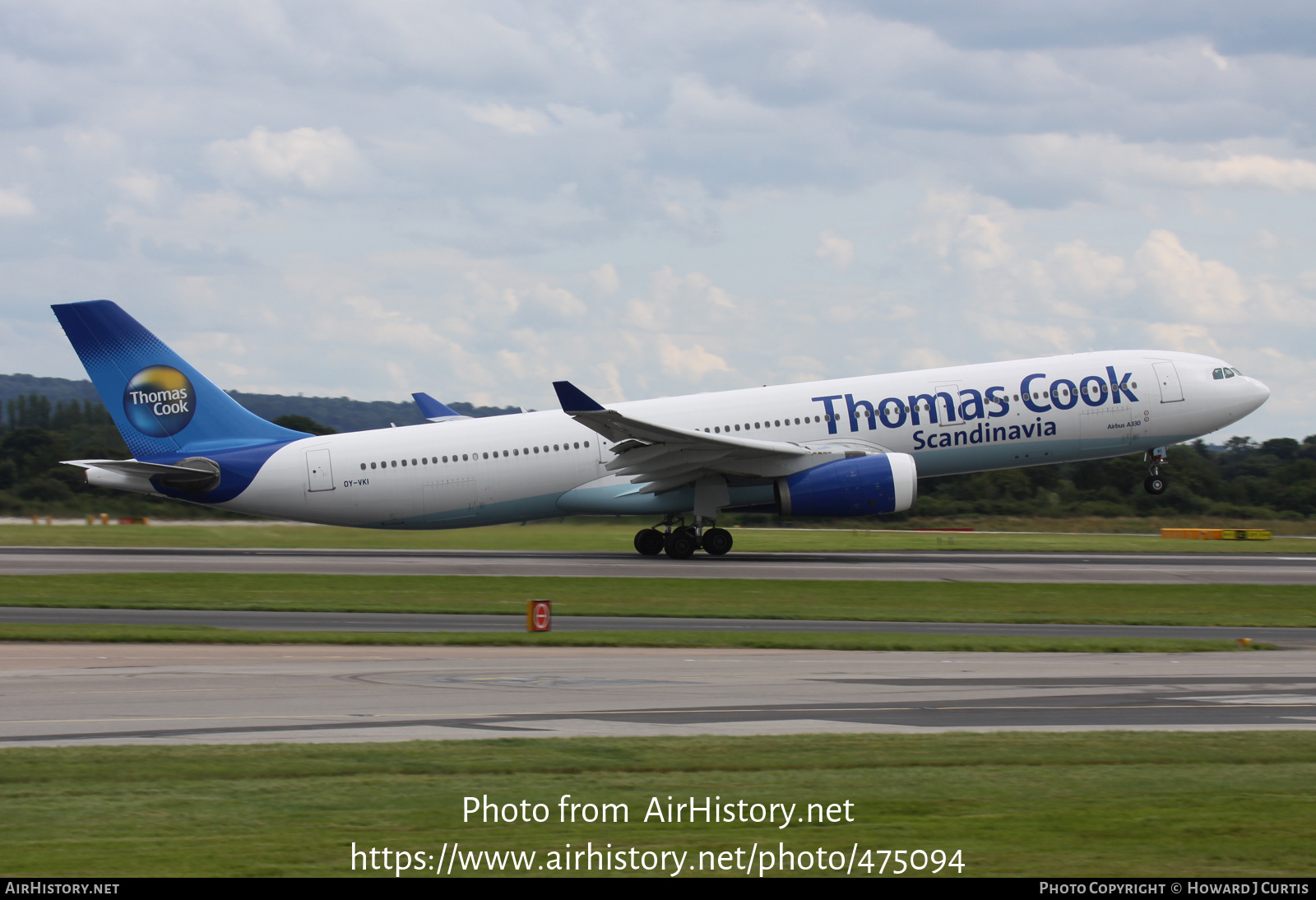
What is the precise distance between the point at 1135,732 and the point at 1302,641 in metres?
11.2

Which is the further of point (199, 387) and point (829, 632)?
point (199, 387)

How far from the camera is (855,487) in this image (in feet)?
111

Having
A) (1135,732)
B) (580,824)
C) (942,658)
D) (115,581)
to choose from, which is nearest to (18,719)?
(580,824)

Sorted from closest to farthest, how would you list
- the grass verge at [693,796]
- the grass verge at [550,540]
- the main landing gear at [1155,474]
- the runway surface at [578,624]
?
the grass verge at [693,796] < the runway surface at [578,624] < the main landing gear at [1155,474] < the grass verge at [550,540]

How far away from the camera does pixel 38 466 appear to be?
51.4 metres

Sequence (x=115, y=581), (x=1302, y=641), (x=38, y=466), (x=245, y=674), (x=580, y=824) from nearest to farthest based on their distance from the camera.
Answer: (x=580, y=824) < (x=245, y=674) < (x=1302, y=641) < (x=115, y=581) < (x=38, y=466)

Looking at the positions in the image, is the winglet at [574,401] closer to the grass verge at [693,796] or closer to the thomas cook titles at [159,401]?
the thomas cook titles at [159,401]

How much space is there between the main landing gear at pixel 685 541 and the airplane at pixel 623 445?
0.05 meters

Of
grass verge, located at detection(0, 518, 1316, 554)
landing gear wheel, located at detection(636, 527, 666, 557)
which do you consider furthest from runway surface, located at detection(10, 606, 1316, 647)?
grass verge, located at detection(0, 518, 1316, 554)

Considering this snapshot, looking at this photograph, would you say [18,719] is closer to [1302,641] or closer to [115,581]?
[115,581]

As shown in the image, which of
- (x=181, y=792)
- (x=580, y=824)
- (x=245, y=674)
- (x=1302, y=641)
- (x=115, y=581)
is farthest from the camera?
(x=115, y=581)

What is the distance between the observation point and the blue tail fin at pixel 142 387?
34656 millimetres

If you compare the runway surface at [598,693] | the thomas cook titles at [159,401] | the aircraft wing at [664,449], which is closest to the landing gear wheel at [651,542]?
the aircraft wing at [664,449]

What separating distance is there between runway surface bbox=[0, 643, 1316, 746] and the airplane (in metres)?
15.6
